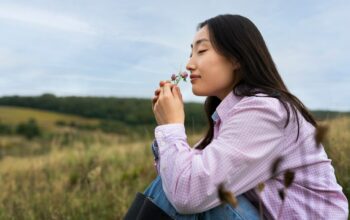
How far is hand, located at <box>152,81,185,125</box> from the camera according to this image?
6.42ft

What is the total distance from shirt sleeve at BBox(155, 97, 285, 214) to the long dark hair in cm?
19

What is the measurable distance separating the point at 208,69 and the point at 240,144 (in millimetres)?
406

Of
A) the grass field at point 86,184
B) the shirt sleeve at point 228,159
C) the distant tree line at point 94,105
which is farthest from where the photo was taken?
the distant tree line at point 94,105

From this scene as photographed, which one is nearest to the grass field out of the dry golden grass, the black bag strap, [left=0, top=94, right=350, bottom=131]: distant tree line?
the black bag strap

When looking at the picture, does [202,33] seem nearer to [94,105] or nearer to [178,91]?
[178,91]

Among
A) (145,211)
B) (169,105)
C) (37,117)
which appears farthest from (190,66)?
(37,117)

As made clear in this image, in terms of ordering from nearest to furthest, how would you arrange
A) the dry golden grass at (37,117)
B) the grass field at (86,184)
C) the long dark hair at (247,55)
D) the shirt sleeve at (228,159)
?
1. the shirt sleeve at (228,159)
2. the long dark hair at (247,55)
3. the grass field at (86,184)
4. the dry golden grass at (37,117)

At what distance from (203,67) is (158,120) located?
0.27 m

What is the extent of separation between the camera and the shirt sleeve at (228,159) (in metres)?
1.72

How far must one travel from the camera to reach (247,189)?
70.9 inches

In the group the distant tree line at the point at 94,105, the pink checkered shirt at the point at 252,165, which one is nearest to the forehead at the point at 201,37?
the pink checkered shirt at the point at 252,165

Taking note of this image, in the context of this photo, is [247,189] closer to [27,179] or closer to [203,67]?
[203,67]

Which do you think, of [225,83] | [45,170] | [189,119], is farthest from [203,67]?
[45,170]

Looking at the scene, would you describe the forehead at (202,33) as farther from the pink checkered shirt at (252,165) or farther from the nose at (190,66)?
the pink checkered shirt at (252,165)
